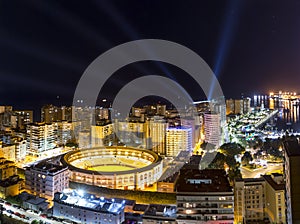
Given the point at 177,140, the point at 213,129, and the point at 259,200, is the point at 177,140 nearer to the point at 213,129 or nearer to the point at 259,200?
the point at 213,129

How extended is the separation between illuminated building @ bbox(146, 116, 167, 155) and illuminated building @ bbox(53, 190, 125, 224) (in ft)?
11.1

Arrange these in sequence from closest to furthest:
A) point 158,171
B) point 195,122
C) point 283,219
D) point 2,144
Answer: point 283,219 → point 158,171 → point 2,144 → point 195,122

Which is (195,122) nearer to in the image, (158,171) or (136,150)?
(136,150)

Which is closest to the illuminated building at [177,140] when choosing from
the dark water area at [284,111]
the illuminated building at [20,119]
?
the illuminated building at [20,119]

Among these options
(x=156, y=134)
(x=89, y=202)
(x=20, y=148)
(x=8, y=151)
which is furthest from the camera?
(x=156, y=134)

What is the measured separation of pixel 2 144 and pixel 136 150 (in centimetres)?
258

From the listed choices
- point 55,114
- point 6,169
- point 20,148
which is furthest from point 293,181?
point 55,114

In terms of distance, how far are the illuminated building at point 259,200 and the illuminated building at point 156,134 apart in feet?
10.6

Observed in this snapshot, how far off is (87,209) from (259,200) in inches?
83.1

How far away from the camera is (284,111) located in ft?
50.9

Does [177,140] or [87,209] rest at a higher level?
[177,140]

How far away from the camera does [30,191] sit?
4.63 metres

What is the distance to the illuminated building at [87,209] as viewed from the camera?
360 cm

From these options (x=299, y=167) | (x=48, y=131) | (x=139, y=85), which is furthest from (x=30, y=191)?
(x=139, y=85)
